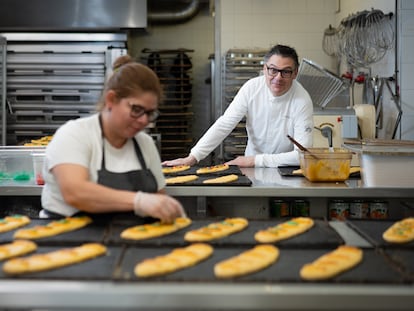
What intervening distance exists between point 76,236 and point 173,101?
5188mm

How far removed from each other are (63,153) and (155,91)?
373 mm

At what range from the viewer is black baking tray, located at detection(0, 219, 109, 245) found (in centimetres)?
176

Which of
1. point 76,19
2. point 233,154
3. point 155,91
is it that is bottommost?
point 233,154

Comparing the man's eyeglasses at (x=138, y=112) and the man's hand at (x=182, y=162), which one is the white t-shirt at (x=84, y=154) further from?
the man's hand at (x=182, y=162)

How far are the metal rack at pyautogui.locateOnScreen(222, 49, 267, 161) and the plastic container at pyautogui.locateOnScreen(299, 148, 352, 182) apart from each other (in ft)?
7.94

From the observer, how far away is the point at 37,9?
5.91 meters

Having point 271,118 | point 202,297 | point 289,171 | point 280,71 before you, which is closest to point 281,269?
point 202,297

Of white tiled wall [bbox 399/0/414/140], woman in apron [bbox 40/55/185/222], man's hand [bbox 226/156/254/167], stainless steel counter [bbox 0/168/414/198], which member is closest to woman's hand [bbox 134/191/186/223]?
woman in apron [bbox 40/55/185/222]

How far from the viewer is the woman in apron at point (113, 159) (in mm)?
1915

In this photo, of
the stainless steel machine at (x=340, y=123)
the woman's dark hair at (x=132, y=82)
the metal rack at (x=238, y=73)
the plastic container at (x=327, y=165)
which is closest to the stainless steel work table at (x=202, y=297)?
the woman's dark hair at (x=132, y=82)

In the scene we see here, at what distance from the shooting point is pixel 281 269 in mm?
1505

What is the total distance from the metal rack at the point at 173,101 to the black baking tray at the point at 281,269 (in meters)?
4.87

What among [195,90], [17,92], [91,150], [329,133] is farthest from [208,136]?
[195,90]

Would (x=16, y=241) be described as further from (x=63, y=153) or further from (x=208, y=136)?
(x=208, y=136)
